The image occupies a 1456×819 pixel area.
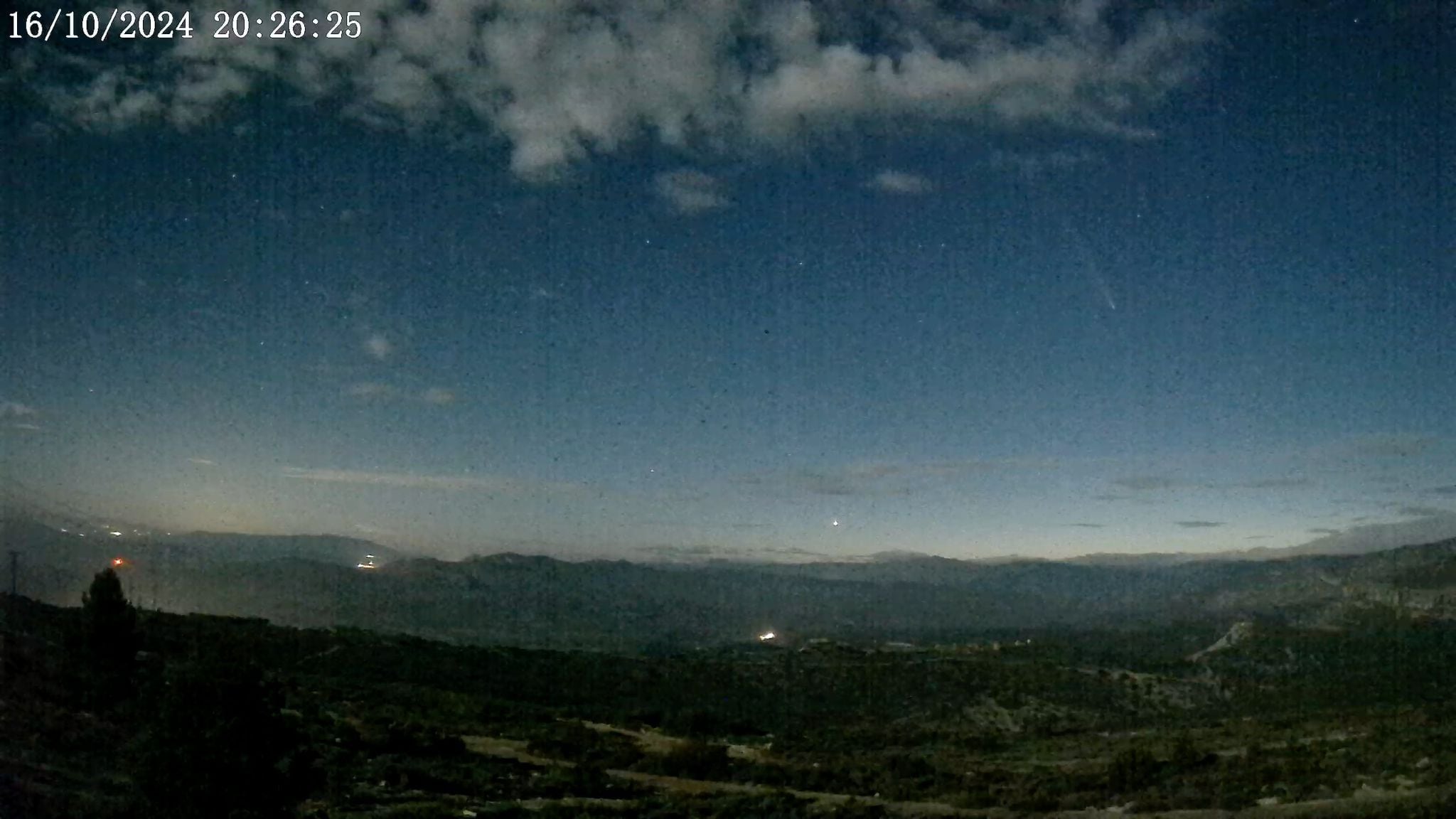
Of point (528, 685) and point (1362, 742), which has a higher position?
point (1362, 742)

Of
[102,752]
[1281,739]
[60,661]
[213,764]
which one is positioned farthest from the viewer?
[1281,739]

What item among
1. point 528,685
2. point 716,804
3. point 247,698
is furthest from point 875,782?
point 528,685

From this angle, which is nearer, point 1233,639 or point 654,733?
point 654,733

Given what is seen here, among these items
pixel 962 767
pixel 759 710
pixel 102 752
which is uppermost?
pixel 102 752

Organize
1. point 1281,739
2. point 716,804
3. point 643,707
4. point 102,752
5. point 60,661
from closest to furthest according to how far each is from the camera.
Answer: point 716,804 < point 102,752 < point 60,661 < point 1281,739 < point 643,707

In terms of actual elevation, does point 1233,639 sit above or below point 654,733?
below

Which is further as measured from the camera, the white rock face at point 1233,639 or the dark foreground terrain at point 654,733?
the white rock face at point 1233,639

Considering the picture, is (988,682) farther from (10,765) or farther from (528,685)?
(10,765)

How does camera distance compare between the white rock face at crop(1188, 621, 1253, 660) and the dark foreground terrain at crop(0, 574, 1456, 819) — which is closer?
the dark foreground terrain at crop(0, 574, 1456, 819)
